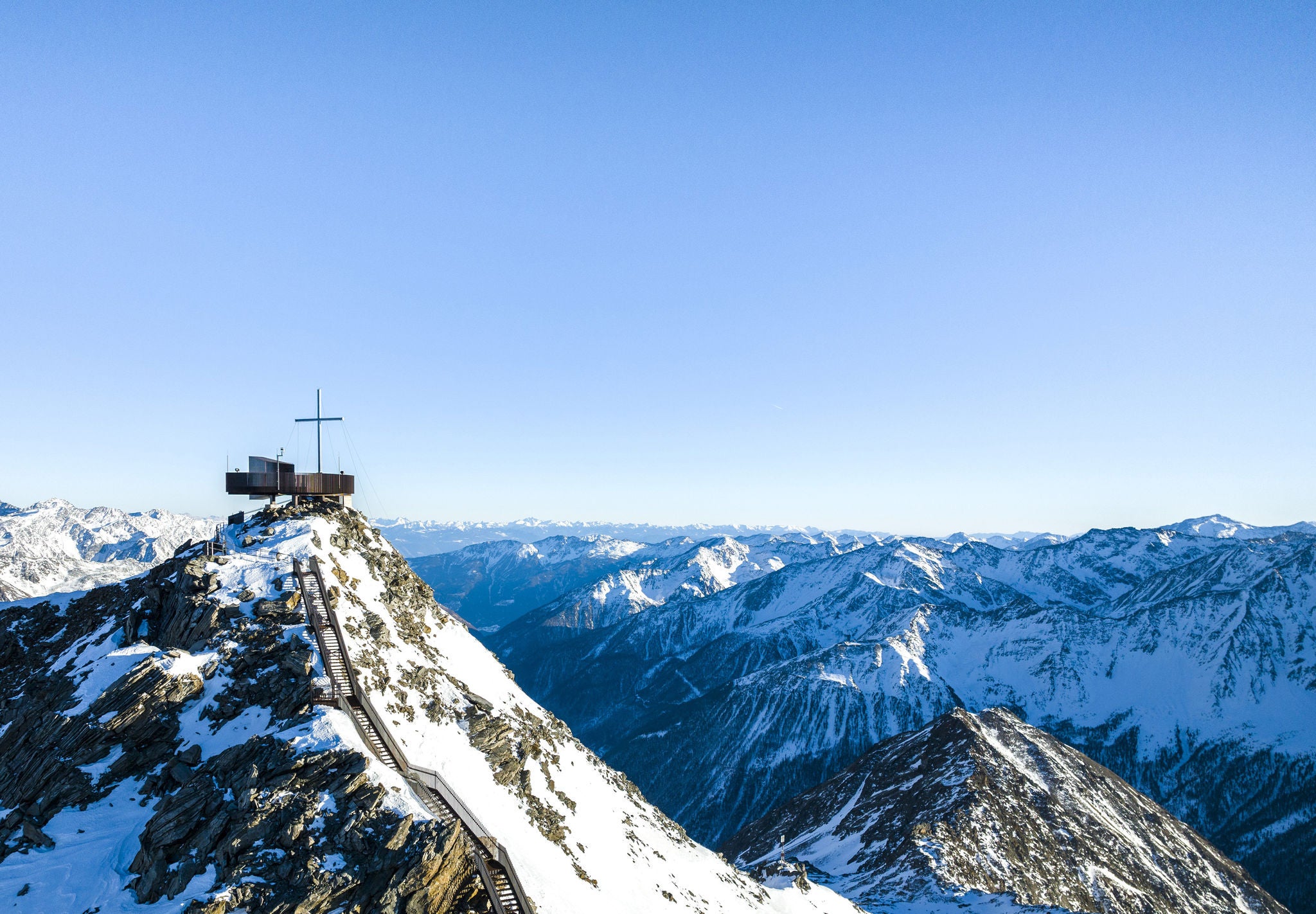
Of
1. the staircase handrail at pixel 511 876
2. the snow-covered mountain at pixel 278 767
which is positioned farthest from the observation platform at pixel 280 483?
the staircase handrail at pixel 511 876

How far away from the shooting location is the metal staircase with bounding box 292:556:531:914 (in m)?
28.4

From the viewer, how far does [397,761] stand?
3359 cm

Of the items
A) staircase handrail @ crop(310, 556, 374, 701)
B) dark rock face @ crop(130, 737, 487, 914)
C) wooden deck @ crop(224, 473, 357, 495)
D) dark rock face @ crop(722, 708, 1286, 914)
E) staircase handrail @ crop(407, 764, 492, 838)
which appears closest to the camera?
dark rock face @ crop(130, 737, 487, 914)

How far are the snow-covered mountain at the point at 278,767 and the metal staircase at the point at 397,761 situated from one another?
0.33 m

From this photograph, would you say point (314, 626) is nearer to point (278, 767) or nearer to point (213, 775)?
point (213, 775)

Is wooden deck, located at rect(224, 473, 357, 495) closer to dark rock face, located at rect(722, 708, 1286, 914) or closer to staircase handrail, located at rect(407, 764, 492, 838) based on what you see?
staircase handrail, located at rect(407, 764, 492, 838)

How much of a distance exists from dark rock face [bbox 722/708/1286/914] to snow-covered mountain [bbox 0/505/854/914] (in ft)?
184

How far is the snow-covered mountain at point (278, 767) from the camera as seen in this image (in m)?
27.3

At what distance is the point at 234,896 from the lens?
25.4 metres

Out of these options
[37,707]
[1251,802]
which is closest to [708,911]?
[37,707]

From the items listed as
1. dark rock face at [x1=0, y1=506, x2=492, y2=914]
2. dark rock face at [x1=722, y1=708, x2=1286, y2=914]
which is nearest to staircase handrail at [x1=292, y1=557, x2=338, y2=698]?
dark rock face at [x1=0, y1=506, x2=492, y2=914]

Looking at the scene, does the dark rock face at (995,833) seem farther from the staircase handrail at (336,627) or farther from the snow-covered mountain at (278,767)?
the staircase handrail at (336,627)

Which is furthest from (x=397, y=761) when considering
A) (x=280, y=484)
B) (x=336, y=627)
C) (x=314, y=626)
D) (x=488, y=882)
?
(x=280, y=484)

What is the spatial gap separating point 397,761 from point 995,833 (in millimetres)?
109006
